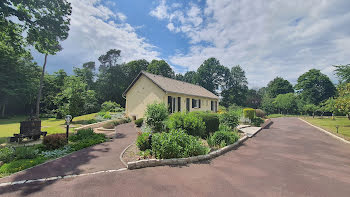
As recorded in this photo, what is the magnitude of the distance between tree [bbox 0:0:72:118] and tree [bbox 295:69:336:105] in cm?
6276

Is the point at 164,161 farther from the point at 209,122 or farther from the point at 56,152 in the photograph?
the point at 209,122

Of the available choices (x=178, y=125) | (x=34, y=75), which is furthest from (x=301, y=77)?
(x=34, y=75)

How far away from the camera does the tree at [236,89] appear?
50.4 m

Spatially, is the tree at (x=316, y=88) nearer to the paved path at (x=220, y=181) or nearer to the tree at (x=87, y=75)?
the paved path at (x=220, y=181)

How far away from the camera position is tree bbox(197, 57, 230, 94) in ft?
169

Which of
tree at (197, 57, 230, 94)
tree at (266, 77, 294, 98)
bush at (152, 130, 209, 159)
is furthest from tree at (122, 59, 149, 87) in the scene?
tree at (266, 77, 294, 98)

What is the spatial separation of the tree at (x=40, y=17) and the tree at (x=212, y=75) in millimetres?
42712

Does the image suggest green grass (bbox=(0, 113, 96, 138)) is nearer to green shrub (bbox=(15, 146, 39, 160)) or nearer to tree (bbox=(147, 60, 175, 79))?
green shrub (bbox=(15, 146, 39, 160))

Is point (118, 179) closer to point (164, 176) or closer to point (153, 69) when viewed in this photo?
point (164, 176)

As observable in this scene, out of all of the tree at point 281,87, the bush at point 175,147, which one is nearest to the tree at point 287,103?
the tree at point 281,87

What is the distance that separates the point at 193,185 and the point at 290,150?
22.8 ft

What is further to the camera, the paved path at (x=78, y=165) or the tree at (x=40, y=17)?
the tree at (x=40, y=17)

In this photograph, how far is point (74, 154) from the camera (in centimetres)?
702

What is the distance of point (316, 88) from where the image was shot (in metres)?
47.8
